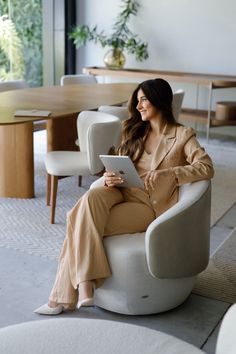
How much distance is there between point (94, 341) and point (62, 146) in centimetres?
313

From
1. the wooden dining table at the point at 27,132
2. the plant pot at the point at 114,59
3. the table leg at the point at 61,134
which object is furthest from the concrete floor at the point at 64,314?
the plant pot at the point at 114,59

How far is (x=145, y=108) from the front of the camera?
268 centimetres

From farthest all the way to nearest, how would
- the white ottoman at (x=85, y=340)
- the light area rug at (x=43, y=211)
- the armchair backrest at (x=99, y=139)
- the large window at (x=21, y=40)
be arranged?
the large window at (x=21, y=40) < the armchair backrest at (x=99, y=139) < the light area rug at (x=43, y=211) < the white ottoman at (x=85, y=340)

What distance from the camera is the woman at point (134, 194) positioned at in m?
2.45

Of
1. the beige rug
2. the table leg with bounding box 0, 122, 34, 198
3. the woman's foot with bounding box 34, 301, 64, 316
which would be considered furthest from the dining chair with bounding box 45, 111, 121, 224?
the woman's foot with bounding box 34, 301, 64, 316

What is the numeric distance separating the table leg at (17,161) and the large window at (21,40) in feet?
10.8

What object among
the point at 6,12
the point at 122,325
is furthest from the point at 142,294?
the point at 6,12

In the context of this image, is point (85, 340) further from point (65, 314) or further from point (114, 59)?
point (114, 59)

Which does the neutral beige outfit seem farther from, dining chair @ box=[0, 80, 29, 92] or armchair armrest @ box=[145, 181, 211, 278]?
dining chair @ box=[0, 80, 29, 92]

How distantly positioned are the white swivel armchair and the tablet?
227 millimetres

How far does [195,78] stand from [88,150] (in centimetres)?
291

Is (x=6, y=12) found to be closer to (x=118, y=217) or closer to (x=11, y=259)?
(x=11, y=259)

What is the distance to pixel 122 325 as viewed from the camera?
1.69 metres

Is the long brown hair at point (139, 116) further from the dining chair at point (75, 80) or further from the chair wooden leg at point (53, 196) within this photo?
the dining chair at point (75, 80)
